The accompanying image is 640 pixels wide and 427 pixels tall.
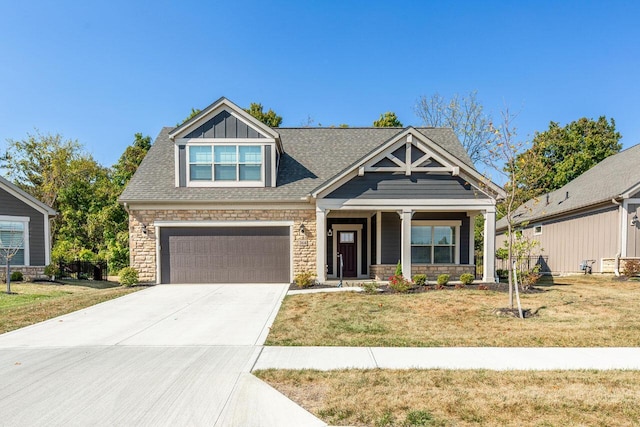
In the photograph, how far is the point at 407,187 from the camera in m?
13.7

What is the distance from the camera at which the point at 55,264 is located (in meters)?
18.1

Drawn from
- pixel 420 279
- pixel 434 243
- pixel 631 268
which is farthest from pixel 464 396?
pixel 631 268

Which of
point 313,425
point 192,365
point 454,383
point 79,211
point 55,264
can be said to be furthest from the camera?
point 79,211

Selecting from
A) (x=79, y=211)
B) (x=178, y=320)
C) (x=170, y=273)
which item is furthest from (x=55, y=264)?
(x=178, y=320)

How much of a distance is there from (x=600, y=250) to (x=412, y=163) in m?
10.9

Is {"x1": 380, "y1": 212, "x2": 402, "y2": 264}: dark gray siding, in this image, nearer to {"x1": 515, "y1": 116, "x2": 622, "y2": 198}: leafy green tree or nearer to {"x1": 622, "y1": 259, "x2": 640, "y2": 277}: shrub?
{"x1": 622, "y1": 259, "x2": 640, "y2": 277}: shrub

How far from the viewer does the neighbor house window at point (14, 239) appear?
52.5 feet

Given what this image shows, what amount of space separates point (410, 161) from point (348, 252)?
16.1 ft

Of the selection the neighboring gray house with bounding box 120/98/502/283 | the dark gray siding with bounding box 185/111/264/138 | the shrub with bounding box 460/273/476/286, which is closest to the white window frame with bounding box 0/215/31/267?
the neighboring gray house with bounding box 120/98/502/283

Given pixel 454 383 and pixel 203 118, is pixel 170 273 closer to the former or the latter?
pixel 203 118

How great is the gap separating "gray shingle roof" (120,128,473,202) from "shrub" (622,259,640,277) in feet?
26.0

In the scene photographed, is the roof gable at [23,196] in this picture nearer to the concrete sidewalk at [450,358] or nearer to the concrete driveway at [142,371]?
the concrete driveway at [142,371]

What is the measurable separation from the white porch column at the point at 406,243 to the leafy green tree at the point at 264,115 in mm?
17773

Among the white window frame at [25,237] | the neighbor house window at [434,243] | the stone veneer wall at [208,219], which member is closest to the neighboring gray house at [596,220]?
the neighbor house window at [434,243]
